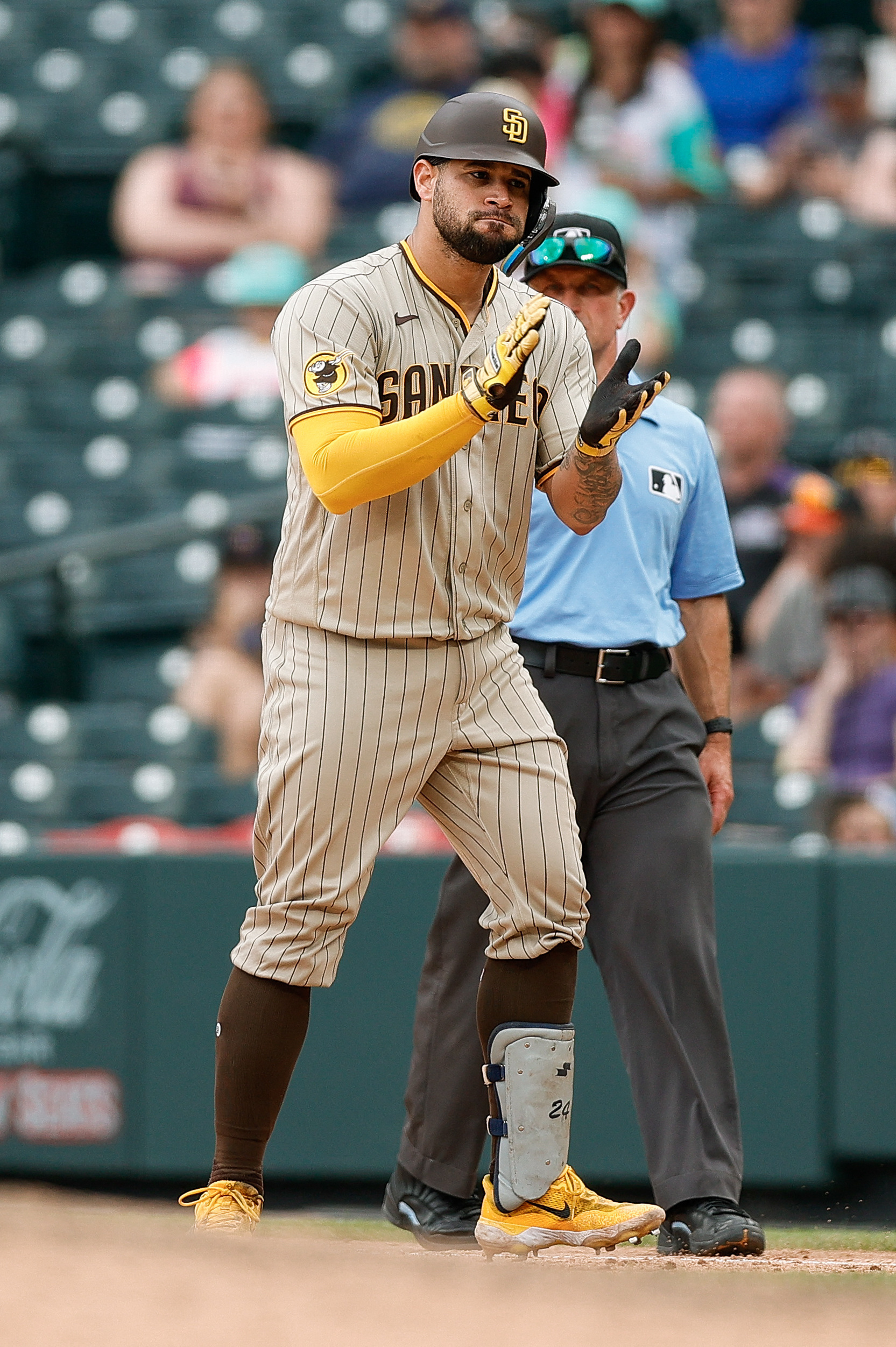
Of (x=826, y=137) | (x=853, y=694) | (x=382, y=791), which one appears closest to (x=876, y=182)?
(x=826, y=137)

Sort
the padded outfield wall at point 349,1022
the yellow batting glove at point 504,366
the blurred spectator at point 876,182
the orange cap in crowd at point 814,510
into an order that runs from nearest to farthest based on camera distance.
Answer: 1. the yellow batting glove at point 504,366
2. the padded outfield wall at point 349,1022
3. the orange cap in crowd at point 814,510
4. the blurred spectator at point 876,182

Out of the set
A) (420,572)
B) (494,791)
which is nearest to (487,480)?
(420,572)

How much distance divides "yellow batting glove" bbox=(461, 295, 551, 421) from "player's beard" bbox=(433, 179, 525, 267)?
26cm

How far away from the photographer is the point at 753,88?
28.2 feet

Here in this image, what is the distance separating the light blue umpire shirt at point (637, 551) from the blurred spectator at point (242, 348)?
4515 mm

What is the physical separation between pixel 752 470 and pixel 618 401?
3.89m

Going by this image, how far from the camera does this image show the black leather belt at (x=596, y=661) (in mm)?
3699

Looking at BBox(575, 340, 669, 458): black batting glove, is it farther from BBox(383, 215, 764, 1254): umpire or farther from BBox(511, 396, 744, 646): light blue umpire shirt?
BBox(383, 215, 764, 1254): umpire

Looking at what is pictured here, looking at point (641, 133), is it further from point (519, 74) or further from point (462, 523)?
point (462, 523)

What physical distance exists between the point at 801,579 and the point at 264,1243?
3.98 m

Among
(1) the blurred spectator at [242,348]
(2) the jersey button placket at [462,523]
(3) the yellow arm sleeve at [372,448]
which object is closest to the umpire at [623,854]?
(2) the jersey button placket at [462,523]

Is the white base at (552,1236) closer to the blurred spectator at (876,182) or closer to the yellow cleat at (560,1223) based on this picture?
the yellow cleat at (560,1223)

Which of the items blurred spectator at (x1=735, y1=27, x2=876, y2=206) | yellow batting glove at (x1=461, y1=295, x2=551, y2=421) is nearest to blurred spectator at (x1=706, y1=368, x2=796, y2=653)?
blurred spectator at (x1=735, y1=27, x2=876, y2=206)

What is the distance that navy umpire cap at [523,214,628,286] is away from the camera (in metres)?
3.71
